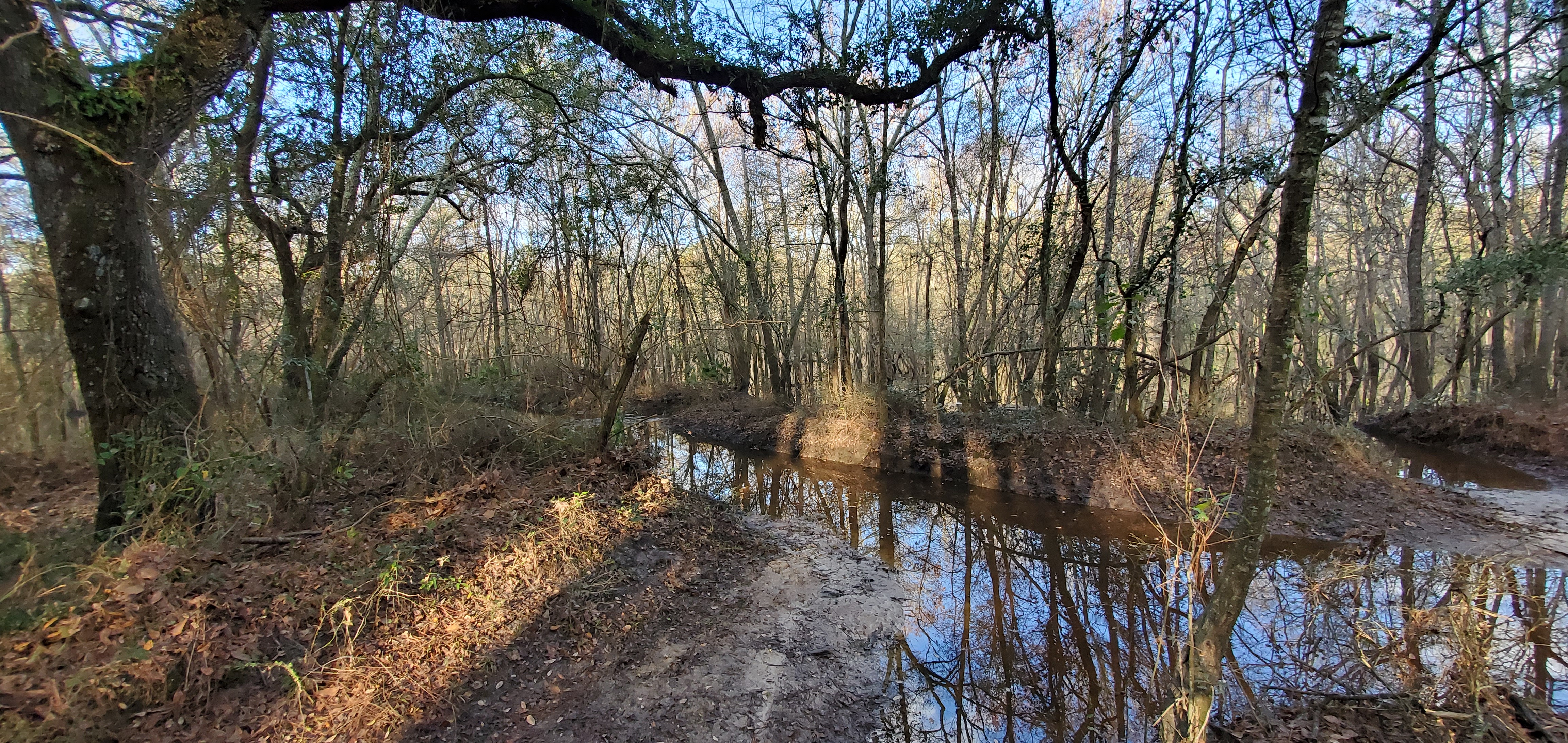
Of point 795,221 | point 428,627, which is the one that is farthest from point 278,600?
point 795,221

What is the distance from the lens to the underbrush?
252cm

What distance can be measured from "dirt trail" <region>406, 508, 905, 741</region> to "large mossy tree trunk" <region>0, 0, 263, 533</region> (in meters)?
2.63

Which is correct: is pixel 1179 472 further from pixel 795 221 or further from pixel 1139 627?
pixel 795 221

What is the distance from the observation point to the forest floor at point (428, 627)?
103 inches

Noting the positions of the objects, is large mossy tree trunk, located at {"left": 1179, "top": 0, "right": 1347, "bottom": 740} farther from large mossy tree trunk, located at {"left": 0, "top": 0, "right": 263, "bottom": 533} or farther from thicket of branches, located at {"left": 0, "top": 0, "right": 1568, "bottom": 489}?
large mossy tree trunk, located at {"left": 0, "top": 0, "right": 263, "bottom": 533}

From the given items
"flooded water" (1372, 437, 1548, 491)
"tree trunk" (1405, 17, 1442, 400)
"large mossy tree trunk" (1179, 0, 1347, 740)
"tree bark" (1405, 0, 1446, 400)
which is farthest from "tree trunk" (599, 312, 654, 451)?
"tree bark" (1405, 0, 1446, 400)

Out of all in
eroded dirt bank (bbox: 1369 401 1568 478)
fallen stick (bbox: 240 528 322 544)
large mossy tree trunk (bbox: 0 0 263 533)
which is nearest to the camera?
large mossy tree trunk (bbox: 0 0 263 533)

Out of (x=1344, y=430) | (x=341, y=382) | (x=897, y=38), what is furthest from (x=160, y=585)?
(x=1344, y=430)

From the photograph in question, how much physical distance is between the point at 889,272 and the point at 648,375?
10.9 meters

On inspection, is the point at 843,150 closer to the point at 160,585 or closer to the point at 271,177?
the point at 271,177

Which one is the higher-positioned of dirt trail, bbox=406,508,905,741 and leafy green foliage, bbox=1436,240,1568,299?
leafy green foliage, bbox=1436,240,1568,299

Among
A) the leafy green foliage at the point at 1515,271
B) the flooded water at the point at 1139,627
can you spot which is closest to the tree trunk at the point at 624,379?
the flooded water at the point at 1139,627

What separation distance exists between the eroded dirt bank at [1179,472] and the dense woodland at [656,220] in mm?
668

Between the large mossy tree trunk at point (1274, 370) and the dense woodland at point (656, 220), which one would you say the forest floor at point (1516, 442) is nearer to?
the dense woodland at point (656, 220)
